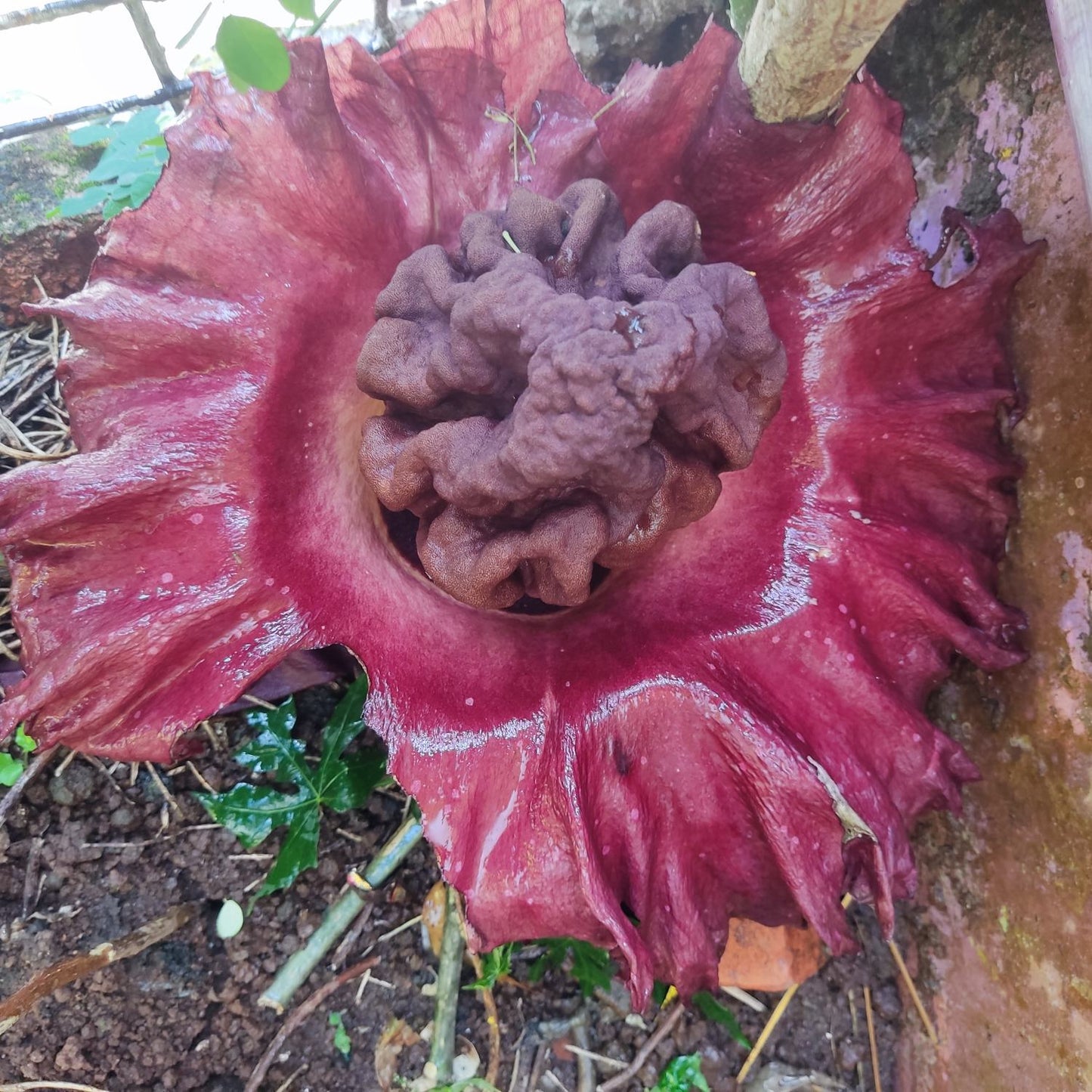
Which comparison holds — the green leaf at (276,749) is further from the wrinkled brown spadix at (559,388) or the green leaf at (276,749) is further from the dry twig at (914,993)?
the dry twig at (914,993)

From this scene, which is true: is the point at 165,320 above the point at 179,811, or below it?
above

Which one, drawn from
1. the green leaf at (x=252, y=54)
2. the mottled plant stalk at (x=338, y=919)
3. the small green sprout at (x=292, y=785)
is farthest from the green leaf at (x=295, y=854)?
the green leaf at (x=252, y=54)

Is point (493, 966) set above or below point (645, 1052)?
above

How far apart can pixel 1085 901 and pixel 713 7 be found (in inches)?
68.4

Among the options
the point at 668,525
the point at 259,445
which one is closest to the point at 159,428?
the point at 259,445

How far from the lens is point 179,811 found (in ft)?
5.30

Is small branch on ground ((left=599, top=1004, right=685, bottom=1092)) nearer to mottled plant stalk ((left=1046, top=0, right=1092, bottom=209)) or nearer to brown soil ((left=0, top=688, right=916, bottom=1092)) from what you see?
brown soil ((left=0, top=688, right=916, bottom=1092))

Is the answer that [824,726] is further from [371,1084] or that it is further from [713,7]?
[713,7]

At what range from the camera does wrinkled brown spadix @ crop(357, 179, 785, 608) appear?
101cm

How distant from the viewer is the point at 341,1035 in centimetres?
165

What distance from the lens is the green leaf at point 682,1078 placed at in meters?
1.67

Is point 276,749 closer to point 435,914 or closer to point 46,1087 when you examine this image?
point 435,914

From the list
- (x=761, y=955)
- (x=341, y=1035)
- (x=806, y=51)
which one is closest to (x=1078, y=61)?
(x=806, y=51)

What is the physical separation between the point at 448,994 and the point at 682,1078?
50 cm
